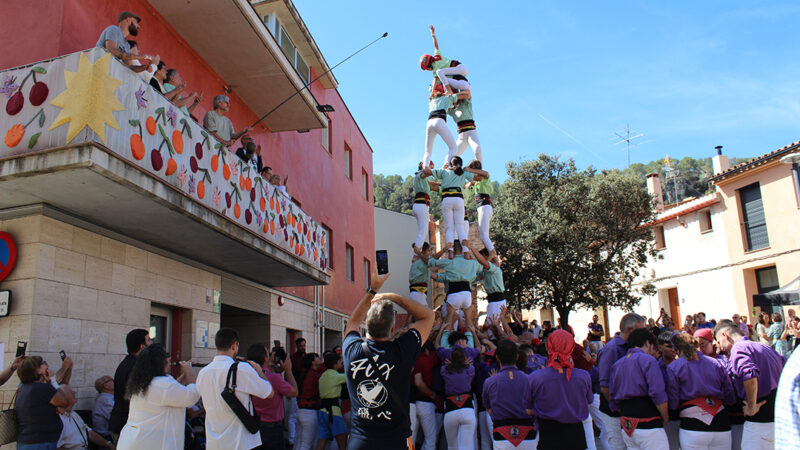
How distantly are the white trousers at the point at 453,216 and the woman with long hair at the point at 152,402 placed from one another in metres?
9.59

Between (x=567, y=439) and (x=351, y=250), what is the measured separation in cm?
1730

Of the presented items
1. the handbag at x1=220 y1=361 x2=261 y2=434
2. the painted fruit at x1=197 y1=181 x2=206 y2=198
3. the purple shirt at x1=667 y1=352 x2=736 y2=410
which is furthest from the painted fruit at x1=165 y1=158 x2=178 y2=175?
the purple shirt at x1=667 y1=352 x2=736 y2=410

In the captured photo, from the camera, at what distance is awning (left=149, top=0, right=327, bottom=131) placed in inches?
441

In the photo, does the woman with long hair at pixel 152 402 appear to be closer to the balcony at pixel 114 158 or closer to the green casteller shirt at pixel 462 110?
the balcony at pixel 114 158

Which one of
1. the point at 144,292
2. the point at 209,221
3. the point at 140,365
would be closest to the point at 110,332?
the point at 144,292

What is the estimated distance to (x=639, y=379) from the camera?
19.5ft

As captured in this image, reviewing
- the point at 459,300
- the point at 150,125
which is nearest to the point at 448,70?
the point at 459,300

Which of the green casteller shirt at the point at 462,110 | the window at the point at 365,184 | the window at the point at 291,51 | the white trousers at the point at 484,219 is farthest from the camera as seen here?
the window at the point at 365,184

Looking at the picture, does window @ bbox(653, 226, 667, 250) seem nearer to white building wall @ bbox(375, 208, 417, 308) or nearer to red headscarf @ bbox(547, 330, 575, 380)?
white building wall @ bbox(375, 208, 417, 308)

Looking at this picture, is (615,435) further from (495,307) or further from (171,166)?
(495,307)

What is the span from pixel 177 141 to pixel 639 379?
6.51m

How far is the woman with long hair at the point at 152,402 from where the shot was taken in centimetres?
474

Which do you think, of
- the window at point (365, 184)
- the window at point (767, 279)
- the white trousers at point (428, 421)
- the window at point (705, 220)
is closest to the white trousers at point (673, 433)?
the white trousers at point (428, 421)

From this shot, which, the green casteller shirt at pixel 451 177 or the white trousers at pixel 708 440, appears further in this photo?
the green casteller shirt at pixel 451 177
